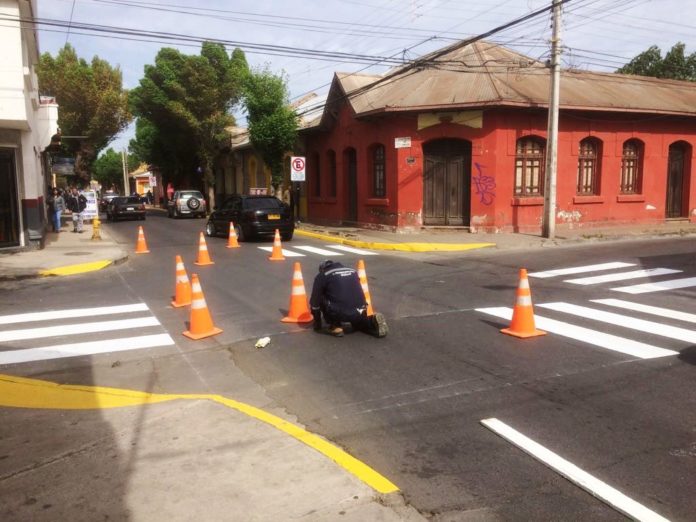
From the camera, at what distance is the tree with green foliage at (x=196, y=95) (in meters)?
35.9

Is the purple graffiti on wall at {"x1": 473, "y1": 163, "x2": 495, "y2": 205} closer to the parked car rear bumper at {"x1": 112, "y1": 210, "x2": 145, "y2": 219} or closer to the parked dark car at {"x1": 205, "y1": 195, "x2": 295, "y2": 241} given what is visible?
the parked dark car at {"x1": 205, "y1": 195, "x2": 295, "y2": 241}

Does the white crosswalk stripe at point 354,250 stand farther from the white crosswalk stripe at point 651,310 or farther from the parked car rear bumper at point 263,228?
the white crosswalk stripe at point 651,310

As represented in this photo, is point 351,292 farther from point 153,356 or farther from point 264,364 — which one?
point 153,356

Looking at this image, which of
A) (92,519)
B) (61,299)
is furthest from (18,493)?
(61,299)

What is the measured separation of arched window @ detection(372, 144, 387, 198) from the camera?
21.9m

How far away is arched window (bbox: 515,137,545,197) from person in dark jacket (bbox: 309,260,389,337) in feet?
46.5

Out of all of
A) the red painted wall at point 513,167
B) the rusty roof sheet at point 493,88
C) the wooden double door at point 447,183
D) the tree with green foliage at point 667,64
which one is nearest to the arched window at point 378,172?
the red painted wall at point 513,167

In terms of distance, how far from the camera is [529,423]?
4.78 meters

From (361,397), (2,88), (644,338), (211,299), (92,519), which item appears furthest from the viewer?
(2,88)

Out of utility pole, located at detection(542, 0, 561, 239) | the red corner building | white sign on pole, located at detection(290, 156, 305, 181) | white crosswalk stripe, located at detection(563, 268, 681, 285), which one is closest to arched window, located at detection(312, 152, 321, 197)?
the red corner building

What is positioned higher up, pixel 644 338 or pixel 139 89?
pixel 139 89

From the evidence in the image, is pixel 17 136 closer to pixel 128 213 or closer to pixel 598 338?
pixel 598 338

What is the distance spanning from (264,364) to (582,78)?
21288mm

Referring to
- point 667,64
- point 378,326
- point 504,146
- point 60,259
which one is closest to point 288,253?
point 60,259
